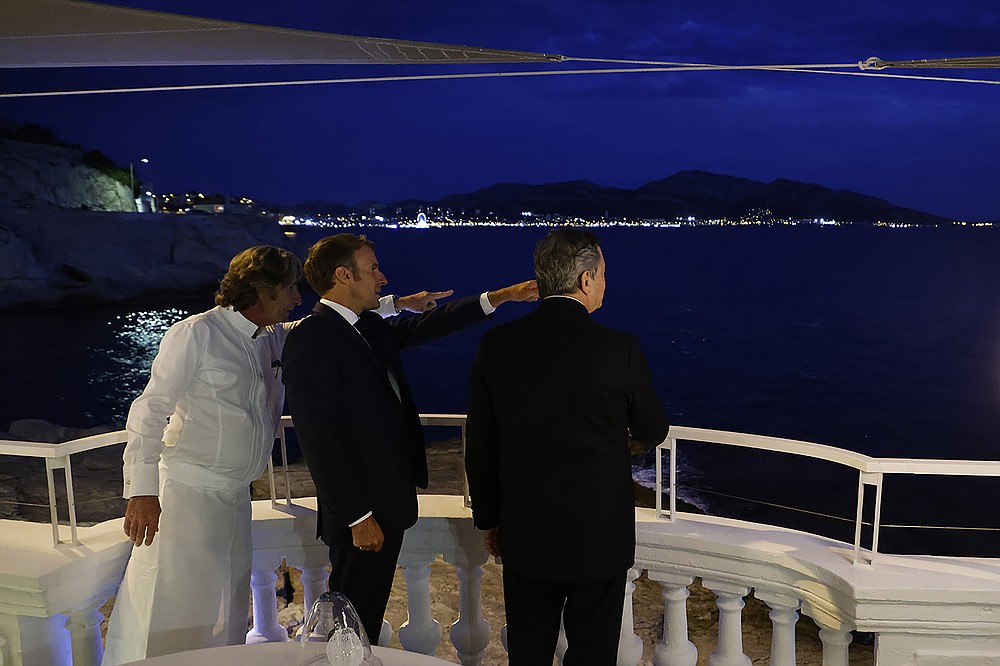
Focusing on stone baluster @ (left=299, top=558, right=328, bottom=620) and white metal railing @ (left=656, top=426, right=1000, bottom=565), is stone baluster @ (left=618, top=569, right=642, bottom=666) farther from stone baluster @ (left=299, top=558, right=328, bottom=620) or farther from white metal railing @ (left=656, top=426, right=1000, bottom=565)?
stone baluster @ (left=299, top=558, right=328, bottom=620)

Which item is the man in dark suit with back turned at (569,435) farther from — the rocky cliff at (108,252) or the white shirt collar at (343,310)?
the rocky cliff at (108,252)

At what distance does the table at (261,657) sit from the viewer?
163cm

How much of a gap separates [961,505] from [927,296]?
52097mm

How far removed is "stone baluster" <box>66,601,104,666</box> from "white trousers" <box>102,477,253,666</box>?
155 mm

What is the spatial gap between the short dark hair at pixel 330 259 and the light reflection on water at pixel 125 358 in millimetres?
50738

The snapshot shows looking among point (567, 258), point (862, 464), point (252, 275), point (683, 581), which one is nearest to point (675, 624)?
point (683, 581)

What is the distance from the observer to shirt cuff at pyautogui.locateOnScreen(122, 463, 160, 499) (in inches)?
81.9

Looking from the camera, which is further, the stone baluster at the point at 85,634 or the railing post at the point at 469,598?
the railing post at the point at 469,598

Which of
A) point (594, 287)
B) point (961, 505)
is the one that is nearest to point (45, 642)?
point (594, 287)

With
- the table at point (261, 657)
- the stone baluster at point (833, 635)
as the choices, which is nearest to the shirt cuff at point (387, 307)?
the table at point (261, 657)

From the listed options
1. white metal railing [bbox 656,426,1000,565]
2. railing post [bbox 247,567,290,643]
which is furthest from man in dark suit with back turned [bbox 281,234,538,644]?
white metal railing [bbox 656,426,1000,565]

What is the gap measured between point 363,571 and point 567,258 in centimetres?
106

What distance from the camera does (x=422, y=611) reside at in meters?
2.64

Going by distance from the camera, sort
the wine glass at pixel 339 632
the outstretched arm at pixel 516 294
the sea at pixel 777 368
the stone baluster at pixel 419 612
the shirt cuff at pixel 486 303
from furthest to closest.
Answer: the sea at pixel 777 368
the stone baluster at pixel 419 612
the shirt cuff at pixel 486 303
the outstretched arm at pixel 516 294
the wine glass at pixel 339 632
